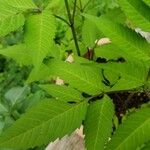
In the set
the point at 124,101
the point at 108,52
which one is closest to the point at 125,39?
the point at 108,52

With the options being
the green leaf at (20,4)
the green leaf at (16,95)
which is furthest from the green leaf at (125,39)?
the green leaf at (16,95)

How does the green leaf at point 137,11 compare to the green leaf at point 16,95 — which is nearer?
the green leaf at point 137,11

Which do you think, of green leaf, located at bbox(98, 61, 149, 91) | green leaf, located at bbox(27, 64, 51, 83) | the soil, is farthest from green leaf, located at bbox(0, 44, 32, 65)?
green leaf, located at bbox(98, 61, 149, 91)

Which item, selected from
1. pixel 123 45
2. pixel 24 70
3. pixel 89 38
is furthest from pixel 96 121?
pixel 24 70

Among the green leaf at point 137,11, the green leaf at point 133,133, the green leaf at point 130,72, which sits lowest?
the green leaf at point 133,133

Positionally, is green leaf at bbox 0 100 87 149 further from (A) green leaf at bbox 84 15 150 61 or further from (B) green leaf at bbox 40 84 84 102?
(A) green leaf at bbox 84 15 150 61

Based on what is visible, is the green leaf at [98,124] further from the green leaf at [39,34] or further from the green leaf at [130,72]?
the green leaf at [39,34]
